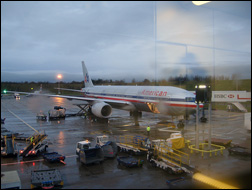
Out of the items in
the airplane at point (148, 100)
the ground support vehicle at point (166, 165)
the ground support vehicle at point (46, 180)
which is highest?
the airplane at point (148, 100)

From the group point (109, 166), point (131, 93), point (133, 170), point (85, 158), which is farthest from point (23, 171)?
point (131, 93)

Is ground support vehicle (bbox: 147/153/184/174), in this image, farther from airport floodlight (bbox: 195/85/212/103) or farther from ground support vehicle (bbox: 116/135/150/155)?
airport floodlight (bbox: 195/85/212/103)

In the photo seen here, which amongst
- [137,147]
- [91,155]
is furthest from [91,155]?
[137,147]

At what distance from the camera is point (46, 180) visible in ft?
27.4

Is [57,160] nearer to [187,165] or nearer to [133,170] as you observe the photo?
[133,170]

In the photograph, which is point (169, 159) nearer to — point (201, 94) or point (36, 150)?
point (201, 94)

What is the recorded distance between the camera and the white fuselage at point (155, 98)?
18.6 m

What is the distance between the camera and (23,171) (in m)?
10.2

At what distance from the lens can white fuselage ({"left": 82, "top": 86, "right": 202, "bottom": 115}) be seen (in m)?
18.6

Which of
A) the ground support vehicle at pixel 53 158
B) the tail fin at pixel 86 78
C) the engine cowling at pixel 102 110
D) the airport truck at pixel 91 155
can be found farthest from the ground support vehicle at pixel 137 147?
the tail fin at pixel 86 78

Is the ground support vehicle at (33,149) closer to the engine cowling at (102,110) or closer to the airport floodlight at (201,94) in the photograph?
the airport floodlight at (201,94)

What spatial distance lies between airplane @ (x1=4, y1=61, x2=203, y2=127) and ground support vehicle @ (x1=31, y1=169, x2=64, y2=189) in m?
9.61

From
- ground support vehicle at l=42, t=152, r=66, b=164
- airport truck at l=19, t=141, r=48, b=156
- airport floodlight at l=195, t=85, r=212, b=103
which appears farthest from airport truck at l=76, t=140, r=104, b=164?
airport floodlight at l=195, t=85, r=212, b=103

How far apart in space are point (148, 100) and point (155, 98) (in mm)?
1015
